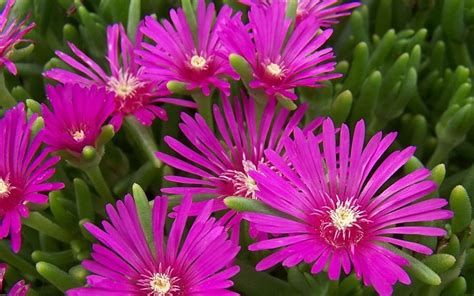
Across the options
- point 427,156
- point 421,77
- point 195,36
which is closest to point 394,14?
point 421,77

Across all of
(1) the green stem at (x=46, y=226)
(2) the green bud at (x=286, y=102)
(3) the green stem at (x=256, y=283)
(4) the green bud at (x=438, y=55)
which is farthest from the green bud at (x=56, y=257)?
(4) the green bud at (x=438, y=55)

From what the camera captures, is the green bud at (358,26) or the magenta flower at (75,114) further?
the green bud at (358,26)

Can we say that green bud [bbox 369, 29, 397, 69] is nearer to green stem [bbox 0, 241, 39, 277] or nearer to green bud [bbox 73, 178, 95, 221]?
green bud [bbox 73, 178, 95, 221]

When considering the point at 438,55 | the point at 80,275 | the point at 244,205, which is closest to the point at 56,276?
the point at 80,275

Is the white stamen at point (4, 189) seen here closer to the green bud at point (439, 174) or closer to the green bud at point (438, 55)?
the green bud at point (439, 174)

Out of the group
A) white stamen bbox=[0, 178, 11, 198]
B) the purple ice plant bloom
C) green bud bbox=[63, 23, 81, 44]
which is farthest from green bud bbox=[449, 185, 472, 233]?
green bud bbox=[63, 23, 81, 44]

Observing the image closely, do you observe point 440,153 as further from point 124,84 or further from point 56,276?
point 56,276
